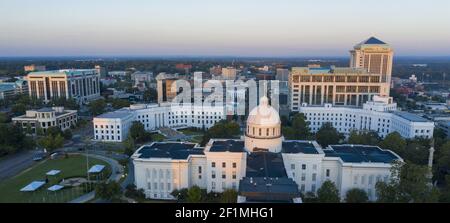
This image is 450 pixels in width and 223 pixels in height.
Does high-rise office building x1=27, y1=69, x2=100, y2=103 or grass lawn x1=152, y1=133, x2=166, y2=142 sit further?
high-rise office building x1=27, y1=69, x2=100, y2=103

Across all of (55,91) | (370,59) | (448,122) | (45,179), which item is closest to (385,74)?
(370,59)

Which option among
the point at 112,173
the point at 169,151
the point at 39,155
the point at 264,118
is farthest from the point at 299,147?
the point at 39,155

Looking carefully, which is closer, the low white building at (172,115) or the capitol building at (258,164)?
the capitol building at (258,164)

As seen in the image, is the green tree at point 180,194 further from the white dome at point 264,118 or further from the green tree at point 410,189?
the green tree at point 410,189

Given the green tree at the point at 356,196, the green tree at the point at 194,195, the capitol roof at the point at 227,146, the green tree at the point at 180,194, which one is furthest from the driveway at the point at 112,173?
the green tree at the point at 356,196

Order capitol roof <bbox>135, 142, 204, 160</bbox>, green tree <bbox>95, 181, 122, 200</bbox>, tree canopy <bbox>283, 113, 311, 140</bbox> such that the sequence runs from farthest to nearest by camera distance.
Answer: tree canopy <bbox>283, 113, 311, 140</bbox> → capitol roof <bbox>135, 142, 204, 160</bbox> → green tree <bbox>95, 181, 122, 200</bbox>

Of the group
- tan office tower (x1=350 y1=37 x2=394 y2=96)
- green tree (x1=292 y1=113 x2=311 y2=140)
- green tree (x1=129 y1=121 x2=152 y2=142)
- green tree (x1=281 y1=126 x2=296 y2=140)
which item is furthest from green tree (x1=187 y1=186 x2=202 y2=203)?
tan office tower (x1=350 y1=37 x2=394 y2=96)

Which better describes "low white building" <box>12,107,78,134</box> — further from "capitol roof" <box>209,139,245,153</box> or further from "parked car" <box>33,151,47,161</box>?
"capitol roof" <box>209,139,245,153</box>

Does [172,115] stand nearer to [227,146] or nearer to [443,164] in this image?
[227,146]
